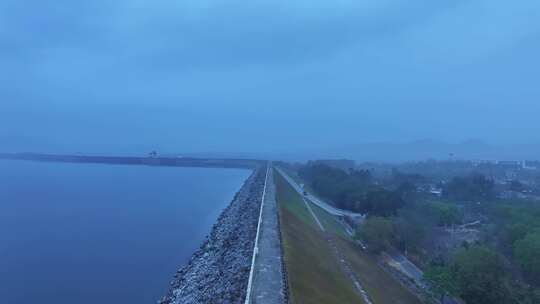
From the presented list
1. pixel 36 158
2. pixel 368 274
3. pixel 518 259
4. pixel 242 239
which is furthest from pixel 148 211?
pixel 36 158

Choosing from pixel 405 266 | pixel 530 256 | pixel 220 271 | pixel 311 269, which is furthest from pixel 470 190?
pixel 220 271

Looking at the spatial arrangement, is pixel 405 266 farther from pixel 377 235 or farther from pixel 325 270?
pixel 325 270

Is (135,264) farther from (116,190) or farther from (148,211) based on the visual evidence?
(116,190)

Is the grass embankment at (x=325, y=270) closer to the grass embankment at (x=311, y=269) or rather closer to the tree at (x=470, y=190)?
the grass embankment at (x=311, y=269)

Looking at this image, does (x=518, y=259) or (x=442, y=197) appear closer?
(x=518, y=259)

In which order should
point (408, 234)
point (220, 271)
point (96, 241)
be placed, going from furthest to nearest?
point (96, 241) → point (408, 234) → point (220, 271)

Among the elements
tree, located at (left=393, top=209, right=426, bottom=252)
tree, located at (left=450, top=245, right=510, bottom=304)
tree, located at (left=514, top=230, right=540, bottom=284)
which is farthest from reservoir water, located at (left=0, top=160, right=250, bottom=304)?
tree, located at (left=514, top=230, right=540, bottom=284)

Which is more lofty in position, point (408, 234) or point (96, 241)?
point (408, 234)
